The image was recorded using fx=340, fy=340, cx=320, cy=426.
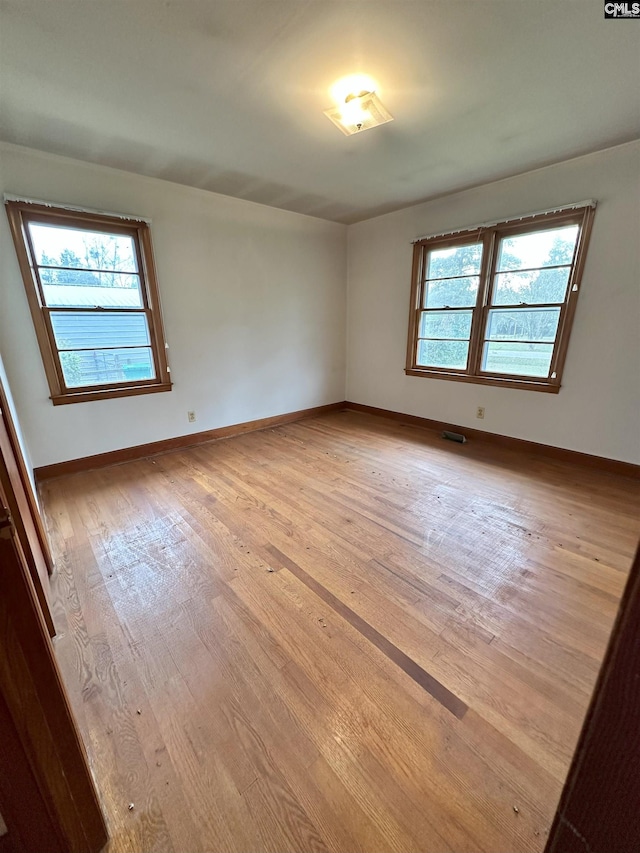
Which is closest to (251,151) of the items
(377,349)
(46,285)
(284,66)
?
(284,66)

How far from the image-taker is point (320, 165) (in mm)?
2666

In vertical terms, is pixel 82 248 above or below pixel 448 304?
above

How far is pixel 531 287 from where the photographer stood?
3.07 m

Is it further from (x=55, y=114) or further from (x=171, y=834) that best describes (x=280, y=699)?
(x=55, y=114)

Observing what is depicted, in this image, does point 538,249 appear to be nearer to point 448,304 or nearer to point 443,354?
point 448,304

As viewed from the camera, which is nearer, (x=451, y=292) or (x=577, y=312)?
(x=577, y=312)

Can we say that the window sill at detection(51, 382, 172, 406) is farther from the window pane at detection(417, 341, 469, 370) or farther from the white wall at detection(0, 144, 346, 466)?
the window pane at detection(417, 341, 469, 370)

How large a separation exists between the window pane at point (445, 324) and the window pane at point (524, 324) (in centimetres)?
25

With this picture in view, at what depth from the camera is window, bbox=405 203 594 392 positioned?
2885 millimetres

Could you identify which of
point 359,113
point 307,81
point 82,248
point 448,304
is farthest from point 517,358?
point 82,248

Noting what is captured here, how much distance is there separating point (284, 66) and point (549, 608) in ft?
9.31

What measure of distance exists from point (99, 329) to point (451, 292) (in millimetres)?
3413

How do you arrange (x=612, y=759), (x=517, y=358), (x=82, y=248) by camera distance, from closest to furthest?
(x=612, y=759) < (x=82, y=248) < (x=517, y=358)

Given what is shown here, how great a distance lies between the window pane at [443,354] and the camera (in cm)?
366
